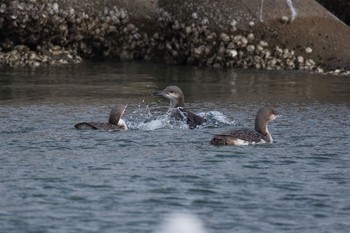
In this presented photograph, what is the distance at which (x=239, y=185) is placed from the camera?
11.7 metres

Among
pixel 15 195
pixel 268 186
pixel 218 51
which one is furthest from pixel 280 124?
pixel 218 51

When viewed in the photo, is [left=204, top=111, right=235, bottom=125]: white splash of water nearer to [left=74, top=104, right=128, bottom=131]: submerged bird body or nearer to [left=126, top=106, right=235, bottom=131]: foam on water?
[left=126, top=106, right=235, bottom=131]: foam on water

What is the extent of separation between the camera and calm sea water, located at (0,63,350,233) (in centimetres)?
1038

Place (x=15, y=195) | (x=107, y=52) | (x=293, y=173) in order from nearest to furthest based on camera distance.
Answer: (x=15, y=195)
(x=293, y=173)
(x=107, y=52)

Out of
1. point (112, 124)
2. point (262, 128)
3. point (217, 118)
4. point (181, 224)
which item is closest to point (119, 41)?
point (217, 118)

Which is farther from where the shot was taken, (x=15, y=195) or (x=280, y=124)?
(x=280, y=124)

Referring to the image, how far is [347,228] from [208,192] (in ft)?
5.84

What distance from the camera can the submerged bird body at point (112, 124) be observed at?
14.9m

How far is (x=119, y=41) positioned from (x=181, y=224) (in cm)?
1430

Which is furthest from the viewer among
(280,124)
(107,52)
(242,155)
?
(107,52)

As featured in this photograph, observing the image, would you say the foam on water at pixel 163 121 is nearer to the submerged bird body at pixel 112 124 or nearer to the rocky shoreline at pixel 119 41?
the submerged bird body at pixel 112 124

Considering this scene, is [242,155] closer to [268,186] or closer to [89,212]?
[268,186]

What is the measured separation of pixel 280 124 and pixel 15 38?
8979 mm

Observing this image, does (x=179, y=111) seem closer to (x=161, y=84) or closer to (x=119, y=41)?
(x=161, y=84)
